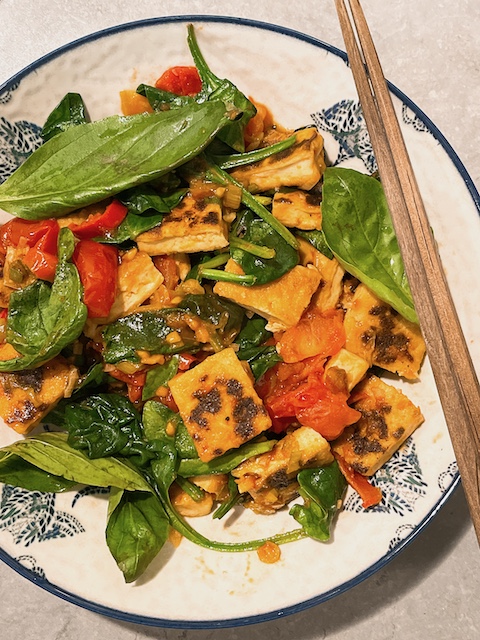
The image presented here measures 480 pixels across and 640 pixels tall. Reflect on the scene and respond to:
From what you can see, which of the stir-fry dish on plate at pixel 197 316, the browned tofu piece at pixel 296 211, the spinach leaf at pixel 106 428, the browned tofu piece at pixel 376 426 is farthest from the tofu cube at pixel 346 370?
the spinach leaf at pixel 106 428

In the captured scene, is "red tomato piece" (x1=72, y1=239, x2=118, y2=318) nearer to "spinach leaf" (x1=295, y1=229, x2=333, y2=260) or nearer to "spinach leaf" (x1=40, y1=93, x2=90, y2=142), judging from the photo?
"spinach leaf" (x1=40, y1=93, x2=90, y2=142)

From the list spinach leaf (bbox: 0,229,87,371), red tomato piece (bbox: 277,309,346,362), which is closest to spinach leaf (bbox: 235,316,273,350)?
red tomato piece (bbox: 277,309,346,362)

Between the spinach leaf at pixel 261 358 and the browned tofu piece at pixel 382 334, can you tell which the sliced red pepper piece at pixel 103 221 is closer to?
the spinach leaf at pixel 261 358

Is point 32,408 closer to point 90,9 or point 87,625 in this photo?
point 87,625

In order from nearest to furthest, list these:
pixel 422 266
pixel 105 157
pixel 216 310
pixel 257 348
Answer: pixel 422 266
pixel 105 157
pixel 216 310
pixel 257 348

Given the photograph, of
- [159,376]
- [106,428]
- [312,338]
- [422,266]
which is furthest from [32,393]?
[422,266]

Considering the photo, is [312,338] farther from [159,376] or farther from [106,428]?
[106,428]

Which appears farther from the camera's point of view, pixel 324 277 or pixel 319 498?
pixel 324 277
